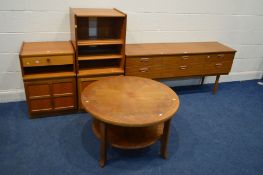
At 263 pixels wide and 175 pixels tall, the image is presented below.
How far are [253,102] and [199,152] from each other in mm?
1703

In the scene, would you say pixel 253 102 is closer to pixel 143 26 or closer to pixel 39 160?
pixel 143 26

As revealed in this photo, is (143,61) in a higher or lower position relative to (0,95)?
higher

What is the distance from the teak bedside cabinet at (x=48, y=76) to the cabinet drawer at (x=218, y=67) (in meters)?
1.96

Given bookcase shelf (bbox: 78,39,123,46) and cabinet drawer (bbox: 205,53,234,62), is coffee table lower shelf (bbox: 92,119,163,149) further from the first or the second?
cabinet drawer (bbox: 205,53,234,62)

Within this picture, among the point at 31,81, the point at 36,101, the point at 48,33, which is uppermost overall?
the point at 48,33

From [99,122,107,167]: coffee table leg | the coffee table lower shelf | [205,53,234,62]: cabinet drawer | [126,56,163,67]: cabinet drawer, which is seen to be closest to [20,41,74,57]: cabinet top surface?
[126,56,163,67]: cabinet drawer

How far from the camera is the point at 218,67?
361cm

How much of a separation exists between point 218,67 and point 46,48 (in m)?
2.45

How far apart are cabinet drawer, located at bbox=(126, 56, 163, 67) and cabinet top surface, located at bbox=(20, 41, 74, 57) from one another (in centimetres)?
72

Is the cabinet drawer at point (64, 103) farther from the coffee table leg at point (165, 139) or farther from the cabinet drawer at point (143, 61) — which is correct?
the coffee table leg at point (165, 139)

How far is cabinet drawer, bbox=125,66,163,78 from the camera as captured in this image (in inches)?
122

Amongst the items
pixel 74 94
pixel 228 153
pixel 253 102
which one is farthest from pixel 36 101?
pixel 253 102

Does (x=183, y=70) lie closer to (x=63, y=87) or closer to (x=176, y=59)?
(x=176, y=59)

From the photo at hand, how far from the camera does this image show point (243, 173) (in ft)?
7.75
